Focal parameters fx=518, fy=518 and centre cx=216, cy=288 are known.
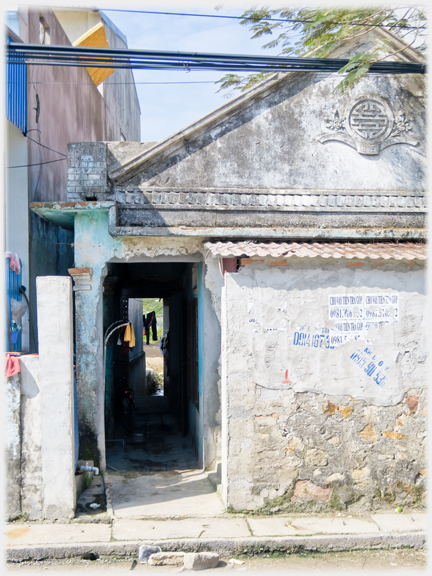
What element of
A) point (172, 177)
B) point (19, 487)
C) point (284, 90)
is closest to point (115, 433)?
point (19, 487)

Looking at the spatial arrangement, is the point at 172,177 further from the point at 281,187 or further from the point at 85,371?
the point at 85,371

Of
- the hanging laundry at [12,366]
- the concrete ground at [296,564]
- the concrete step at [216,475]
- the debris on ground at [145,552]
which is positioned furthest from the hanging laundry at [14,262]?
the debris on ground at [145,552]

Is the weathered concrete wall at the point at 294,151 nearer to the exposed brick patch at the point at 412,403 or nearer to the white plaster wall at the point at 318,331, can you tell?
the white plaster wall at the point at 318,331

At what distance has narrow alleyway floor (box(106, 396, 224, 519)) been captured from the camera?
599cm

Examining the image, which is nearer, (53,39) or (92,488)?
(92,488)

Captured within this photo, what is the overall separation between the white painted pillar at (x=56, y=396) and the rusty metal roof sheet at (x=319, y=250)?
72.8 inches

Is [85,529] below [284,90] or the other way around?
below

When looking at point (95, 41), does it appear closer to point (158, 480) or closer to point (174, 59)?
point (174, 59)

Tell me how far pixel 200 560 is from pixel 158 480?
212 centimetres

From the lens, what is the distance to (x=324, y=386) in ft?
19.7

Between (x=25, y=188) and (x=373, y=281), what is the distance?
5.00 metres

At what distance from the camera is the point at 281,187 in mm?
6969

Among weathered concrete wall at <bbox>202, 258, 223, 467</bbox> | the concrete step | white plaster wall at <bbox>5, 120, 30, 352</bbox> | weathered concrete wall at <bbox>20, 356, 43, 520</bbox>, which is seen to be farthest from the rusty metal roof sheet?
the concrete step

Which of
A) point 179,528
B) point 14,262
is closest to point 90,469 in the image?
point 179,528
